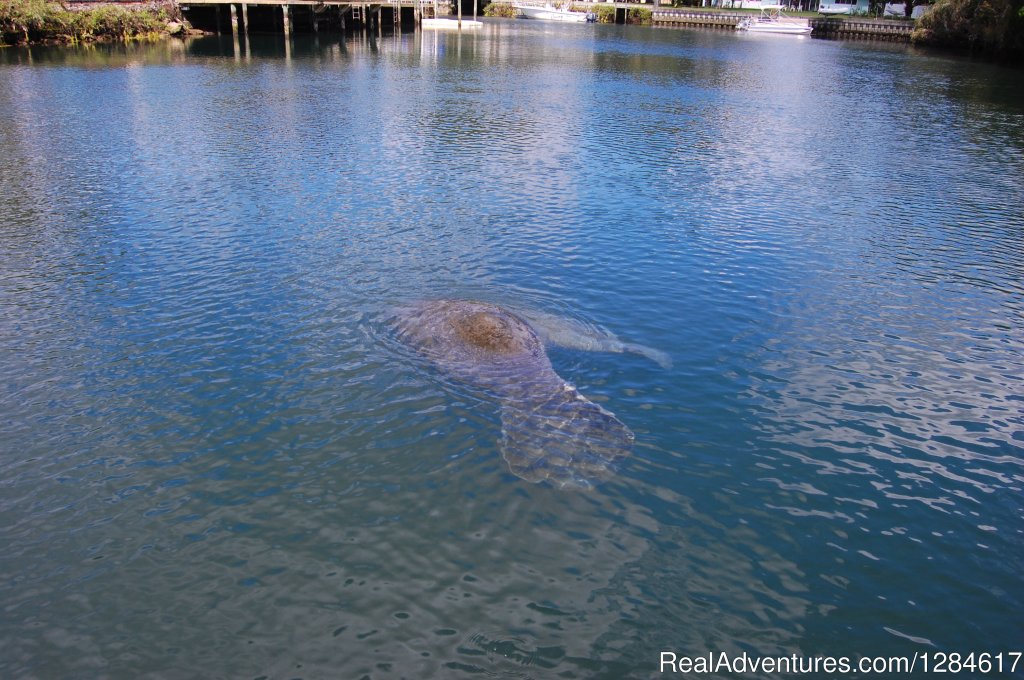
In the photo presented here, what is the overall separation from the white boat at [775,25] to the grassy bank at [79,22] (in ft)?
272

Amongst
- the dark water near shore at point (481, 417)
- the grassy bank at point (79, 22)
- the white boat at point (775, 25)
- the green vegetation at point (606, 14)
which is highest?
the green vegetation at point (606, 14)

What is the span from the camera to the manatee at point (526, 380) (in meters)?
10.6

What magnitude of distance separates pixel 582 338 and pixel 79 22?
72.9m

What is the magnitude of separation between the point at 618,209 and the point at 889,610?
16832 millimetres

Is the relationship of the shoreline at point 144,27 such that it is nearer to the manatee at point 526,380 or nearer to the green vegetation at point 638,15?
the green vegetation at point 638,15

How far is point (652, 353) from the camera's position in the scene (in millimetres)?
14156

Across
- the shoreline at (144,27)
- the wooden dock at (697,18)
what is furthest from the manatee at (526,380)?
the wooden dock at (697,18)

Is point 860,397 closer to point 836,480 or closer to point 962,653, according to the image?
point 836,480

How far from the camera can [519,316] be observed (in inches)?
599

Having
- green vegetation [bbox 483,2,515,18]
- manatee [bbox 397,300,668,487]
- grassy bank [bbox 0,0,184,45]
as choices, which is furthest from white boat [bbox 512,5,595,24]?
manatee [bbox 397,300,668,487]

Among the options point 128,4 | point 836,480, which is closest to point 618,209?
point 836,480

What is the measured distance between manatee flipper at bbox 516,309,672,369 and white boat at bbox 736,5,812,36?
108 meters

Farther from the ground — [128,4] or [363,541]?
[128,4]

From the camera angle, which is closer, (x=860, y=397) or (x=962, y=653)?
(x=962, y=653)
